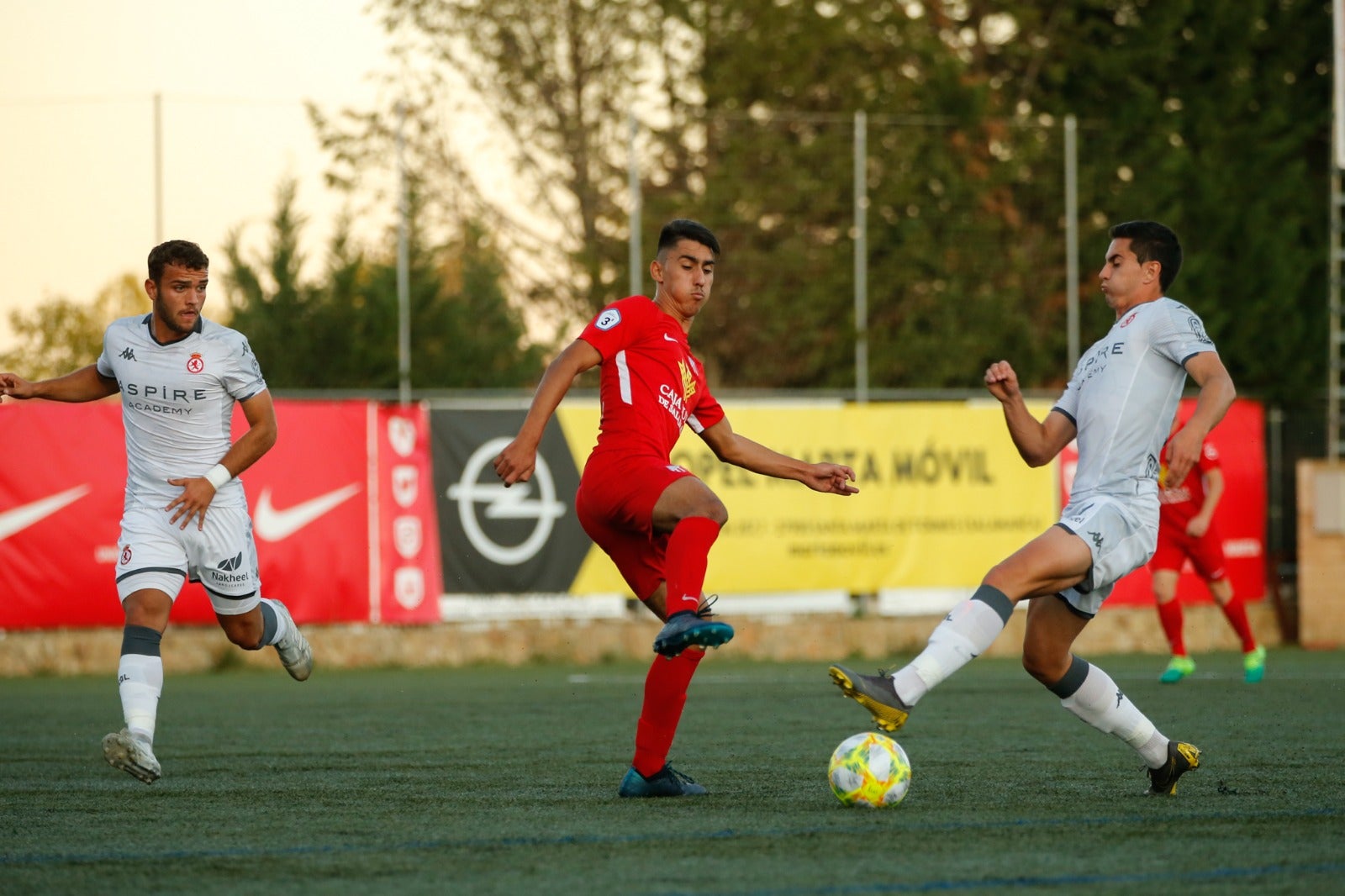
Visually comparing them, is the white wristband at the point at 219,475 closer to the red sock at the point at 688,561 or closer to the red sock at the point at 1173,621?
the red sock at the point at 688,561

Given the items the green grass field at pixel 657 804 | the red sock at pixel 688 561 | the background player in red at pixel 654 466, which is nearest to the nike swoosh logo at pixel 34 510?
the green grass field at pixel 657 804

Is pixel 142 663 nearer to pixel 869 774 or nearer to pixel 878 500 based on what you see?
pixel 869 774

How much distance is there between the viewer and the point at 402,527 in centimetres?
1580

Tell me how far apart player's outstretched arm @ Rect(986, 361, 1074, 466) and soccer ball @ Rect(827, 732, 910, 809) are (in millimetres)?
1226

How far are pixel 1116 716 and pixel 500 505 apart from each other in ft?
32.0

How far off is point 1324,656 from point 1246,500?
2003 millimetres

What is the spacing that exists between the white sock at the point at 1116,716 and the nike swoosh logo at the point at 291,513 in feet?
32.5

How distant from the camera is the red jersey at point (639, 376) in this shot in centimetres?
683

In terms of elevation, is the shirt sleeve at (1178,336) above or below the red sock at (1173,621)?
above

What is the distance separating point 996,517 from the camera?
17.0m

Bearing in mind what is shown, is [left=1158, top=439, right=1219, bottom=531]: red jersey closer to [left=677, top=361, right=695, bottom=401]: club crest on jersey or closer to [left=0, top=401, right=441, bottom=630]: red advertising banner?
[left=0, top=401, right=441, bottom=630]: red advertising banner

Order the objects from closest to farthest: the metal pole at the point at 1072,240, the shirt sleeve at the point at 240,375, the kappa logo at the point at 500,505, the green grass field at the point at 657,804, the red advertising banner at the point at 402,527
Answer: the green grass field at the point at 657,804
the shirt sleeve at the point at 240,375
the red advertising banner at the point at 402,527
the kappa logo at the point at 500,505
the metal pole at the point at 1072,240

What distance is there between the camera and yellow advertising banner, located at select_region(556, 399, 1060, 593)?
16469mm

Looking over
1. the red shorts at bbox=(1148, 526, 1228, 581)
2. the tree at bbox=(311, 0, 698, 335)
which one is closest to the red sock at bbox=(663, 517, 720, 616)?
the red shorts at bbox=(1148, 526, 1228, 581)
